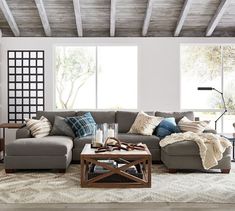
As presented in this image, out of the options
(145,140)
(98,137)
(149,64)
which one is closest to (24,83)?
(149,64)

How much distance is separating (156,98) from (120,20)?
1.78 metres

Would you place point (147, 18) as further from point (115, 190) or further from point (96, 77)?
point (115, 190)

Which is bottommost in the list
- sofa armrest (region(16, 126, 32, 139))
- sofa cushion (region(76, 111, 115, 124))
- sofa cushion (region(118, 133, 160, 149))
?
sofa cushion (region(118, 133, 160, 149))

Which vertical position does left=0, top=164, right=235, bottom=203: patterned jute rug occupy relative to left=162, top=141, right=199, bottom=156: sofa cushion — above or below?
below

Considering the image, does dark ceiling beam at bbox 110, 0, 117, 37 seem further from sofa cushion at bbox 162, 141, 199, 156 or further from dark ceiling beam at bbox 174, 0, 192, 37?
sofa cushion at bbox 162, 141, 199, 156

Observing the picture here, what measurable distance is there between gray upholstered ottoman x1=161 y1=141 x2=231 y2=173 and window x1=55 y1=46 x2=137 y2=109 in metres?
2.82

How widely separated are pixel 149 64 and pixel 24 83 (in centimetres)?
265

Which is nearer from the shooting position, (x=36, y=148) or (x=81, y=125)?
(x=36, y=148)

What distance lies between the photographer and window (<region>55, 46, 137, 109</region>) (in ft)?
26.0

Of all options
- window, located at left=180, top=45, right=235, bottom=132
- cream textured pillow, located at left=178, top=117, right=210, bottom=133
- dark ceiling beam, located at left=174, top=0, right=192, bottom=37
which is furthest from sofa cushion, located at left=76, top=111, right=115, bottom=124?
dark ceiling beam, located at left=174, top=0, right=192, bottom=37

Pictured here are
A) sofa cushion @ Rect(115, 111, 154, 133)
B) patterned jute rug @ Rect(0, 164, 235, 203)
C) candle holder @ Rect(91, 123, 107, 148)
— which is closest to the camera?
patterned jute rug @ Rect(0, 164, 235, 203)

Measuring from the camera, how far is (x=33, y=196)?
3994mm

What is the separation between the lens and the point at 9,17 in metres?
7.02

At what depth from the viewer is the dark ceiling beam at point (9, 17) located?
6.67 m
